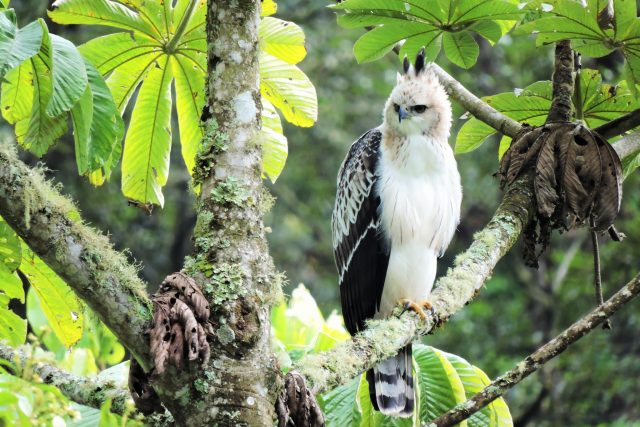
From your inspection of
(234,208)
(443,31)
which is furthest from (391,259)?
(234,208)

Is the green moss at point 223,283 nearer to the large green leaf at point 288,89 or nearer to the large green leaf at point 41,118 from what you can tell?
the large green leaf at point 41,118

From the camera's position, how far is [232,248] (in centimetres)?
233

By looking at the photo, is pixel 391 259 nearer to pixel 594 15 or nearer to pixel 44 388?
pixel 594 15

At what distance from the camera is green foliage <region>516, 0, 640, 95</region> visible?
9.89 feet

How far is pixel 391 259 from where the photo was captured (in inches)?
169

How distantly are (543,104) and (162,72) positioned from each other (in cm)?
166

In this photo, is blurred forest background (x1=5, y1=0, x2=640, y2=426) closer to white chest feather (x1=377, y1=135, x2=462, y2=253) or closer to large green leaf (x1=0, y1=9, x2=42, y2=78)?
white chest feather (x1=377, y1=135, x2=462, y2=253)

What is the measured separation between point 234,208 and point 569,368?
7349 mm

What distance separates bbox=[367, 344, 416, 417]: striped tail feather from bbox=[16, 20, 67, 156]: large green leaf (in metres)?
1.90

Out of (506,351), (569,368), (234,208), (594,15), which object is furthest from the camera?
(506,351)

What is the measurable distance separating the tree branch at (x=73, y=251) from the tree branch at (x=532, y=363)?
97cm

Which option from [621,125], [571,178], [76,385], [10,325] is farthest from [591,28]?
[10,325]

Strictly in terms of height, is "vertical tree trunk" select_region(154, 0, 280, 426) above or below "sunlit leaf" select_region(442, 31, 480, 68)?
below

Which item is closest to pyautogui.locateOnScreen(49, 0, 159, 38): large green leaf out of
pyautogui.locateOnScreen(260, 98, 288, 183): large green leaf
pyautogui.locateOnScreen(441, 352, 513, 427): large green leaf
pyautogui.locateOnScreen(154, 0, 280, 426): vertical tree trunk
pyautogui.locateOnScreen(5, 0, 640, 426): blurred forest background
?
pyautogui.locateOnScreen(260, 98, 288, 183): large green leaf
